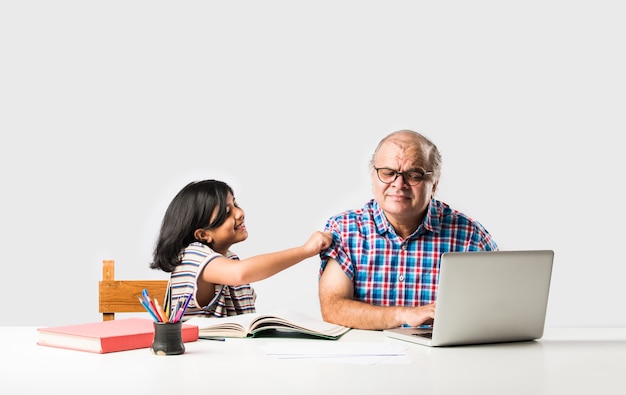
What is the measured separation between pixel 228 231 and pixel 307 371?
1.20 metres

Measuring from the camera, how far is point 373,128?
4.43m

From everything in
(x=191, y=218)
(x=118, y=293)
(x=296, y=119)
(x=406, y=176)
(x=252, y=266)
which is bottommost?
(x=118, y=293)

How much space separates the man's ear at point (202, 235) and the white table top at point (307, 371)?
0.80 m

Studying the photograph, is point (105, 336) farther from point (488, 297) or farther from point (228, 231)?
point (228, 231)

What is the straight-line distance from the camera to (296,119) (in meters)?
4.44

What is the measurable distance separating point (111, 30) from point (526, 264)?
10.3 ft

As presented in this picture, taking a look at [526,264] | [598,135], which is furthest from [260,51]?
[526,264]

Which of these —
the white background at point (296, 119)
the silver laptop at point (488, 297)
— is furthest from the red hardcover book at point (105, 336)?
the white background at point (296, 119)

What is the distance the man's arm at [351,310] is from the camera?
87.5 inches

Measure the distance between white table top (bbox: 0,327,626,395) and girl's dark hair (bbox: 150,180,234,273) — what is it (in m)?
0.78

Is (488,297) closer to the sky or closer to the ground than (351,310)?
closer to the sky

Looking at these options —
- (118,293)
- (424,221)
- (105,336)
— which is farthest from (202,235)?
(105,336)

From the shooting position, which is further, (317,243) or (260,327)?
(317,243)

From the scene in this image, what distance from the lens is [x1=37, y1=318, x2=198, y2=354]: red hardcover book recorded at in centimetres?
180
